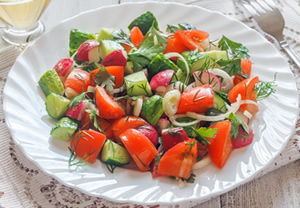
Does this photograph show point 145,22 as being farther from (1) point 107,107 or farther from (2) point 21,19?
(2) point 21,19

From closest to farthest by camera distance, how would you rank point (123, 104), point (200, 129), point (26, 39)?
1. point (200, 129)
2. point (123, 104)
3. point (26, 39)

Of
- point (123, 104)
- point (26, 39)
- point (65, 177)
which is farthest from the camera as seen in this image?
point (26, 39)

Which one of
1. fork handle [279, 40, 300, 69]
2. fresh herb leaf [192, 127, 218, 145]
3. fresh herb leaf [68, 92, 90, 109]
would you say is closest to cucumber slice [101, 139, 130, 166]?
fresh herb leaf [68, 92, 90, 109]

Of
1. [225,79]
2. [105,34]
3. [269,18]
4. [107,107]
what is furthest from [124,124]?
[269,18]

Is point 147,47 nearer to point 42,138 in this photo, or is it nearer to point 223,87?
point 223,87

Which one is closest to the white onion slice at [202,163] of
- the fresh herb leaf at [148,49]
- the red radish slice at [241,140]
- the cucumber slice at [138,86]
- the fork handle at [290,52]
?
the red radish slice at [241,140]

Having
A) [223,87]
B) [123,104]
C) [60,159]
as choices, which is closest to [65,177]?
[60,159]

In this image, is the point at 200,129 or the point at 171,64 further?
the point at 171,64

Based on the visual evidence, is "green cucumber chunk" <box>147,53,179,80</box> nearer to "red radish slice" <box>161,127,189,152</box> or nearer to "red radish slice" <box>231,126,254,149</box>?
"red radish slice" <box>161,127,189,152</box>
